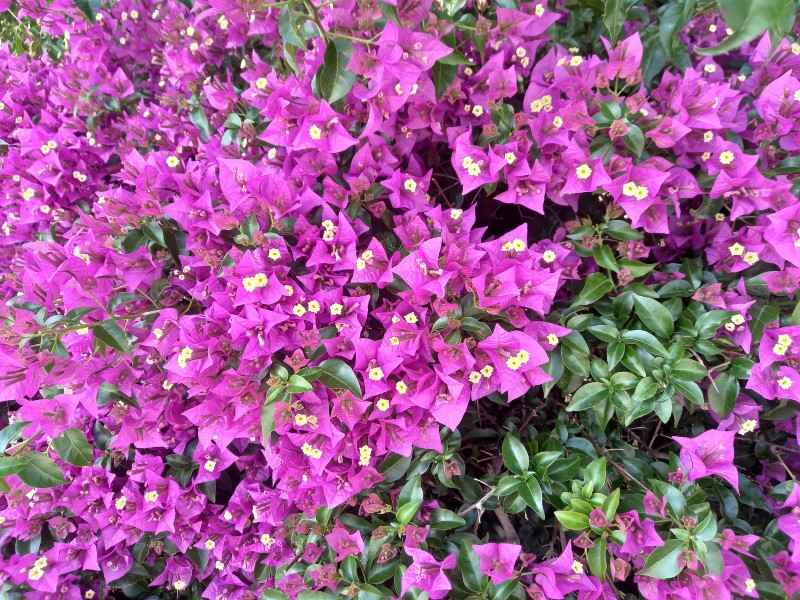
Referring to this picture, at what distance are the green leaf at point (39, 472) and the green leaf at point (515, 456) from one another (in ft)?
3.31

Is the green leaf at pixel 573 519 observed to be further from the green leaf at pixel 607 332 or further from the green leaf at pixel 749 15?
the green leaf at pixel 749 15

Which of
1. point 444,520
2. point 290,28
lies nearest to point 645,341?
point 444,520

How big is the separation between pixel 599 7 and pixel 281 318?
145 centimetres

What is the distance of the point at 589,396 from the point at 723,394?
0.32 meters

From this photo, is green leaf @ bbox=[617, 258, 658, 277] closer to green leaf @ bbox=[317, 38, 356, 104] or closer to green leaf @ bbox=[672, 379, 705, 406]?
green leaf @ bbox=[672, 379, 705, 406]

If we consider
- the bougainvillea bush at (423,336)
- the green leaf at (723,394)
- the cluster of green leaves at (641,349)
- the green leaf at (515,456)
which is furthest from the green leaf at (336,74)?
the green leaf at (723,394)

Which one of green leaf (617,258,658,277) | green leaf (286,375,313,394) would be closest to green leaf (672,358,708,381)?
green leaf (617,258,658,277)

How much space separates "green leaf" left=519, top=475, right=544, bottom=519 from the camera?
3.72ft

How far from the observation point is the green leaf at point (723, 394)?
1.21 meters

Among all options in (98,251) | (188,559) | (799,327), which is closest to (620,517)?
(799,327)

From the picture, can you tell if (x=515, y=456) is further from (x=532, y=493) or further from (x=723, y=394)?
(x=723, y=394)

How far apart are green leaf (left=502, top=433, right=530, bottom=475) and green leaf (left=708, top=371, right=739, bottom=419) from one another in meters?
0.46

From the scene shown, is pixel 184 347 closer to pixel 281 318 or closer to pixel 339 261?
pixel 281 318

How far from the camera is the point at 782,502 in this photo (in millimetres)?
1280
